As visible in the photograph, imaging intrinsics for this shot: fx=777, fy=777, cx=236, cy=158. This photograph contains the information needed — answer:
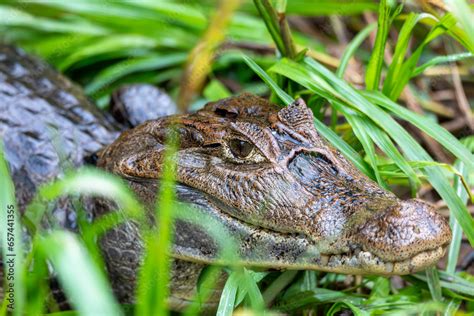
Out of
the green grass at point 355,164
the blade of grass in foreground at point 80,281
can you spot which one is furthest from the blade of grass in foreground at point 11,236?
the blade of grass in foreground at point 80,281

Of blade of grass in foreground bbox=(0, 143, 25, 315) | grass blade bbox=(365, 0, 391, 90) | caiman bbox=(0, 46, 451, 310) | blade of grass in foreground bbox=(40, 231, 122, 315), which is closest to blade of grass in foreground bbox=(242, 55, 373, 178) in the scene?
caiman bbox=(0, 46, 451, 310)

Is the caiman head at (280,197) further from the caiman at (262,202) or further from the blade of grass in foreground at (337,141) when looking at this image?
the blade of grass in foreground at (337,141)

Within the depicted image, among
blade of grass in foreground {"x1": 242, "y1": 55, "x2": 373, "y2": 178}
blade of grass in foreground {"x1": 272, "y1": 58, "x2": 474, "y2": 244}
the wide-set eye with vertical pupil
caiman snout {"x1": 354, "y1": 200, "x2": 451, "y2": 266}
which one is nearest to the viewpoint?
caiman snout {"x1": 354, "y1": 200, "x2": 451, "y2": 266}

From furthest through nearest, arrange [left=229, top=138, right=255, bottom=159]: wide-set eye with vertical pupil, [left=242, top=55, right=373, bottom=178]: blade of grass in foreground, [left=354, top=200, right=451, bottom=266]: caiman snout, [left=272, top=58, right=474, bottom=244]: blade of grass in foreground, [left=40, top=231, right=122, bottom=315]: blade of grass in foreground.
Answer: [left=242, top=55, right=373, bottom=178]: blade of grass in foreground, [left=272, top=58, right=474, bottom=244]: blade of grass in foreground, [left=229, top=138, right=255, bottom=159]: wide-set eye with vertical pupil, [left=354, top=200, right=451, bottom=266]: caiman snout, [left=40, top=231, right=122, bottom=315]: blade of grass in foreground

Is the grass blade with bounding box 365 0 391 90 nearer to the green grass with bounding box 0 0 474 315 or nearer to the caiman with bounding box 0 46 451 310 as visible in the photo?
the green grass with bounding box 0 0 474 315

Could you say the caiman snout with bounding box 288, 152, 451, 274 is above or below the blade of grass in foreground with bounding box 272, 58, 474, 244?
below

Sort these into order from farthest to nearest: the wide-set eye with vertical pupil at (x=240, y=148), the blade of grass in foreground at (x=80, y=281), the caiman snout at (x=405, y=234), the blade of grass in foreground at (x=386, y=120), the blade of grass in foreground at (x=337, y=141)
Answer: the blade of grass in foreground at (x=337, y=141), the blade of grass in foreground at (x=386, y=120), the wide-set eye with vertical pupil at (x=240, y=148), the caiman snout at (x=405, y=234), the blade of grass in foreground at (x=80, y=281)

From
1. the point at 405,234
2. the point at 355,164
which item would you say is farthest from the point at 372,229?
the point at 355,164
